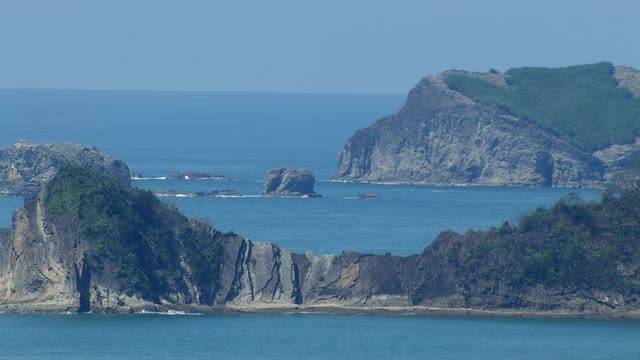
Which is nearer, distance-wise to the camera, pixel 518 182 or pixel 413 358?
pixel 413 358

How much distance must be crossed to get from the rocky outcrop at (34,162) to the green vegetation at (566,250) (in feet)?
218

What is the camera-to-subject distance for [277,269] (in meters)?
99.1

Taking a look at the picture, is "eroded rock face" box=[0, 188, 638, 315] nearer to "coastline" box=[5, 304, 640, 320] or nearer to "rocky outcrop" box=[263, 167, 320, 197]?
"coastline" box=[5, 304, 640, 320]

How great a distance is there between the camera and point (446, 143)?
198125 mm

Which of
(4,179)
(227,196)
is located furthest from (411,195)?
(4,179)

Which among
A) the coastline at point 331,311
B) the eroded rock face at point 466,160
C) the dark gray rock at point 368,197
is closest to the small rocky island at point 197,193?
the dark gray rock at point 368,197

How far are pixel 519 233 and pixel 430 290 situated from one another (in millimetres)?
4673

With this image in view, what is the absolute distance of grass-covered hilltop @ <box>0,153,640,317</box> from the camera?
320 ft

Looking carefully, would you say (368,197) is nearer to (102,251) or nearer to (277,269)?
(277,269)

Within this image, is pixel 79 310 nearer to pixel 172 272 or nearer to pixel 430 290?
pixel 172 272

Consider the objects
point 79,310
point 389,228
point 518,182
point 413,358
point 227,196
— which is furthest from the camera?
point 518,182

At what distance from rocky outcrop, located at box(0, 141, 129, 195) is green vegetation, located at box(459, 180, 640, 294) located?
66.6 metres

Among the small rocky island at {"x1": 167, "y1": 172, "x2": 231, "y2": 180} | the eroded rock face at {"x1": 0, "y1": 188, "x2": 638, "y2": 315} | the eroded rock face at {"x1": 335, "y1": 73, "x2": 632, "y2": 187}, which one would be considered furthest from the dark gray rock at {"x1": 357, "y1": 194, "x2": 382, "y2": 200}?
the eroded rock face at {"x1": 0, "y1": 188, "x2": 638, "y2": 315}

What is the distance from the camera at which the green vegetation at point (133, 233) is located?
97938mm
